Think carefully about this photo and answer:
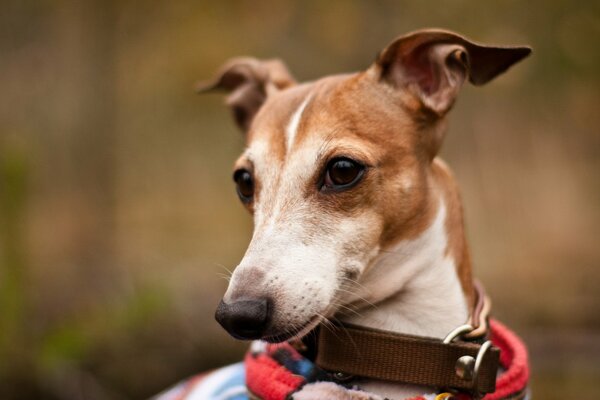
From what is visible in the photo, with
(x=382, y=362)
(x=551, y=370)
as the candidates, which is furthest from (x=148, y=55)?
(x=382, y=362)

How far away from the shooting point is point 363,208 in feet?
7.52

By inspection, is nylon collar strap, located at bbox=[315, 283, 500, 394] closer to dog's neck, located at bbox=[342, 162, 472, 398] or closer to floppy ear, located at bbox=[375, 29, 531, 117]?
dog's neck, located at bbox=[342, 162, 472, 398]

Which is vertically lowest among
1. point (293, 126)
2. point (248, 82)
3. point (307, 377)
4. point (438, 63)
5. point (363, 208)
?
Result: point (307, 377)

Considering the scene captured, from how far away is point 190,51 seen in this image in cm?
679

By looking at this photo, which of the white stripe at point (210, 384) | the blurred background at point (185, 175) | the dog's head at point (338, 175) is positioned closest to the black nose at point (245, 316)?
the dog's head at point (338, 175)

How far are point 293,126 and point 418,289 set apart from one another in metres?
0.73

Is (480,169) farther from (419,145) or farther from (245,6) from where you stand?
(419,145)

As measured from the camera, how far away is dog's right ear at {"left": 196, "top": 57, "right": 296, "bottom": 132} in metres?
3.18

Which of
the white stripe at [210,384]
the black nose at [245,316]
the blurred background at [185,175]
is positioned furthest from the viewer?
the blurred background at [185,175]

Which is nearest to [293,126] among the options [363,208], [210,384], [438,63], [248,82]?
[363,208]

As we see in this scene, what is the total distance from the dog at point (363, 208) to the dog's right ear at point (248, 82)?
53cm

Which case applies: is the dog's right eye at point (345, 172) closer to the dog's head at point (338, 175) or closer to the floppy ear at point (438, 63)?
the dog's head at point (338, 175)

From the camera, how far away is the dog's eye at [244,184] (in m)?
2.55

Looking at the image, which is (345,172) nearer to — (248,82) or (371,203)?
(371,203)
